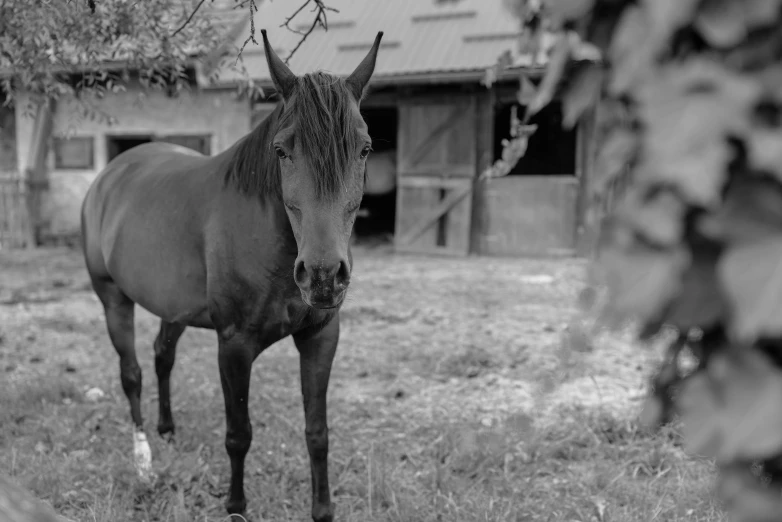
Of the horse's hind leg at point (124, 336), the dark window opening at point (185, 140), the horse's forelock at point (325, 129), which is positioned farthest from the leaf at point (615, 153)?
the dark window opening at point (185, 140)

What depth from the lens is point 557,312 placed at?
22.3ft

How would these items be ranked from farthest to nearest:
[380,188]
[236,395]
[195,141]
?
1. [380,188]
2. [195,141]
3. [236,395]

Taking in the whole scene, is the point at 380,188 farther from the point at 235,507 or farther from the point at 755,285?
the point at 755,285

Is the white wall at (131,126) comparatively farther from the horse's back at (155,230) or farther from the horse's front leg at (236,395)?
the horse's front leg at (236,395)

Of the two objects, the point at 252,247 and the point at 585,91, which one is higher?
the point at 585,91

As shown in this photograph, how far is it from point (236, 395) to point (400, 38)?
33.1 ft

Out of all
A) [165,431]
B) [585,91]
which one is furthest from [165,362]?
[585,91]

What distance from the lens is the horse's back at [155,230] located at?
3.12m

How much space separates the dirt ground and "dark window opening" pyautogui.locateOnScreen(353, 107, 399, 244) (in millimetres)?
7094

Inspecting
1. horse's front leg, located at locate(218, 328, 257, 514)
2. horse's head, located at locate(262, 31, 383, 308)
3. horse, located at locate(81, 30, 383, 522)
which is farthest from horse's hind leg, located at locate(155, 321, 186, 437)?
horse's head, located at locate(262, 31, 383, 308)

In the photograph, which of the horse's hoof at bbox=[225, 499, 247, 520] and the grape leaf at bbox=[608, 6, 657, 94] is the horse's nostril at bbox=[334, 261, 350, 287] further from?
the grape leaf at bbox=[608, 6, 657, 94]

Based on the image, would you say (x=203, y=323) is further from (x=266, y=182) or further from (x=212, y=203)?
(x=266, y=182)

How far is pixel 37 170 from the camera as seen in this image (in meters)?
12.8

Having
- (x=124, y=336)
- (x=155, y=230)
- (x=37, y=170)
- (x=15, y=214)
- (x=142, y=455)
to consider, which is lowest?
(x=15, y=214)
